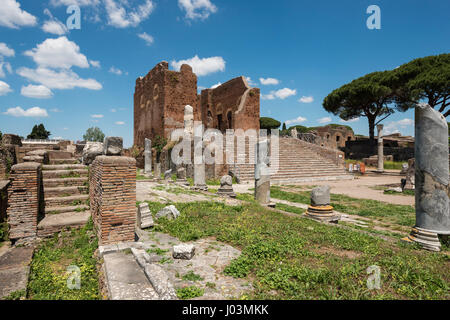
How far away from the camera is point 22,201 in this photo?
4762 mm

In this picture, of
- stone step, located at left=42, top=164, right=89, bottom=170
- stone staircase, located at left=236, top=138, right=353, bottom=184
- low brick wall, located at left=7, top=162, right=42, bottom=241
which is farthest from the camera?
stone staircase, located at left=236, top=138, right=353, bottom=184

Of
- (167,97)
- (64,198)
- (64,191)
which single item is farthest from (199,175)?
(167,97)

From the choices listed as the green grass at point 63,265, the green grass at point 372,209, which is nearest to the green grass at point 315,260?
the green grass at point 63,265

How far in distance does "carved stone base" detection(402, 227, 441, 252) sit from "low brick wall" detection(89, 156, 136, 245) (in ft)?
16.0

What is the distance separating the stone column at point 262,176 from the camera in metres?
8.41

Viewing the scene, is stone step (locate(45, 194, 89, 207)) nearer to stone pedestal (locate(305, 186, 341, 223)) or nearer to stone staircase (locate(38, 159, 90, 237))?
stone staircase (locate(38, 159, 90, 237))

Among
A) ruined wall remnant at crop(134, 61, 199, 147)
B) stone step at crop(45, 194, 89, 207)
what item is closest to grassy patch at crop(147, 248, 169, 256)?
stone step at crop(45, 194, 89, 207)

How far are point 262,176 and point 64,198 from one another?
582cm

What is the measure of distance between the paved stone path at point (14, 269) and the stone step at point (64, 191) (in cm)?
209

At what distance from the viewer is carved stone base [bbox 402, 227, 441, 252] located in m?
4.08

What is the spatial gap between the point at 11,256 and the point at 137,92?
81.6ft

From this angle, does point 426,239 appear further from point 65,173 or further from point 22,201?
point 65,173

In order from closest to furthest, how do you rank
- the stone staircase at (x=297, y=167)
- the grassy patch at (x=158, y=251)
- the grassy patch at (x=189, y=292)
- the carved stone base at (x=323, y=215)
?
the grassy patch at (x=189, y=292), the grassy patch at (x=158, y=251), the carved stone base at (x=323, y=215), the stone staircase at (x=297, y=167)

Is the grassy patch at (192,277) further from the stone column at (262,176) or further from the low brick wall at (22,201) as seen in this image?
the stone column at (262,176)
